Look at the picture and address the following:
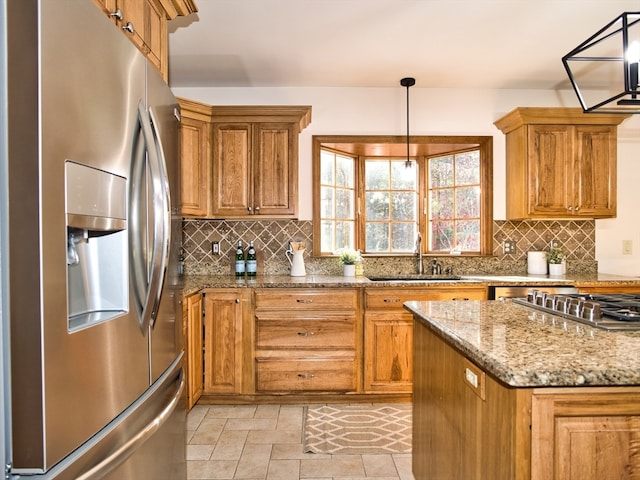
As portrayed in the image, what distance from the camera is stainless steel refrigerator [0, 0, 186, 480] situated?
30.6 inches

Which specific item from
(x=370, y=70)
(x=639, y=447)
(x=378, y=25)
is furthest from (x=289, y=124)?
(x=639, y=447)

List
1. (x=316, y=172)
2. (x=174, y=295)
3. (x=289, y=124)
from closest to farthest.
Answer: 1. (x=174, y=295)
2. (x=289, y=124)
3. (x=316, y=172)

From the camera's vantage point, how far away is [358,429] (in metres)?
2.75

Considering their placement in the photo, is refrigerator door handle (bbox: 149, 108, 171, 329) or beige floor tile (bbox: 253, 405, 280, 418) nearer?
refrigerator door handle (bbox: 149, 108, 171, 329)

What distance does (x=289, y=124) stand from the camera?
3396 mm

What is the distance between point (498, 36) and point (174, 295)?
107 inches

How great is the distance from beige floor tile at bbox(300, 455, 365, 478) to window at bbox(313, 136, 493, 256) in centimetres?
184

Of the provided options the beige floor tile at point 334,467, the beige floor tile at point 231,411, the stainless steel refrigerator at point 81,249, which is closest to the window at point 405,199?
the beige floor tile at point 231,411

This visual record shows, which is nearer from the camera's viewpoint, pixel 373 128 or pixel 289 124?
pixel 289 124

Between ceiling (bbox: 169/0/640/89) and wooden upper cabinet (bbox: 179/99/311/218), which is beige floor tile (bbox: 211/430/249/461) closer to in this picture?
wooden upper cabinet (bbox: 179/99/311/218)

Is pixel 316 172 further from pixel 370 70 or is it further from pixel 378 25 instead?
pixel 378 25

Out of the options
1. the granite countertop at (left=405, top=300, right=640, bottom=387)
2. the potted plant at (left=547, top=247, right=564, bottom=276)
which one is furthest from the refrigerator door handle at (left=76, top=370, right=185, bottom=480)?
the potted plant at (left=547, top=247, right=564, bottom=276)

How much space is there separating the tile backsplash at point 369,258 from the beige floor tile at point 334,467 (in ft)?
5.53

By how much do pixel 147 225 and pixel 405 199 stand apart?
3171mm
